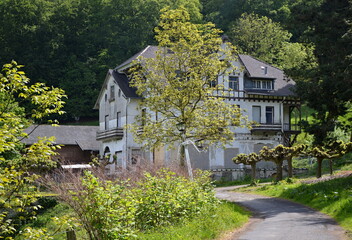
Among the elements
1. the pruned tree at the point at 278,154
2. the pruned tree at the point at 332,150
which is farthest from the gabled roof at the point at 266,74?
the pruned tree at the point at 332,150

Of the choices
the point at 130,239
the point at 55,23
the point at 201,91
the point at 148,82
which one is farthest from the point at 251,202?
the point at 55,23

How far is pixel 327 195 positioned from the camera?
23.2m

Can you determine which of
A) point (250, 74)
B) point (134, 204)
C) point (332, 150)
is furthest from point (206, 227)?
point (250, 74)

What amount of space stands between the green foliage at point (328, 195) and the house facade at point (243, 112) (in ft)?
60.0

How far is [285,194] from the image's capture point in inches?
1082

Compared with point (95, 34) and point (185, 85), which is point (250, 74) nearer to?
point (185, 85)

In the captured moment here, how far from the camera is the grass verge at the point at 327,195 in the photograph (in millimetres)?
19594

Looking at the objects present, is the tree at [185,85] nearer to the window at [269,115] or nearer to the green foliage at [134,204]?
the green foliage at [134,204]

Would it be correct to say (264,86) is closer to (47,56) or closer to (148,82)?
(148,82)

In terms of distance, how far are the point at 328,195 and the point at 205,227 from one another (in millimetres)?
8559

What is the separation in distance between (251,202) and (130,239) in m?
13.9

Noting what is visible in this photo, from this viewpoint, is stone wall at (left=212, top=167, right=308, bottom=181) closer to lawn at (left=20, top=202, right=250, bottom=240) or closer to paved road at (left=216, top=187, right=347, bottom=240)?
paved road at (left=216, top=187, right=347, bottom=240)

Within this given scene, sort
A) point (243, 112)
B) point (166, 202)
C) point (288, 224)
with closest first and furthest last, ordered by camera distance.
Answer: point (166, 202) < point (288, 224) < point (243, 112)

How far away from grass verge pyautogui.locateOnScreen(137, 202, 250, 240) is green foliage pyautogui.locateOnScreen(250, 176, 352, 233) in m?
3.24
